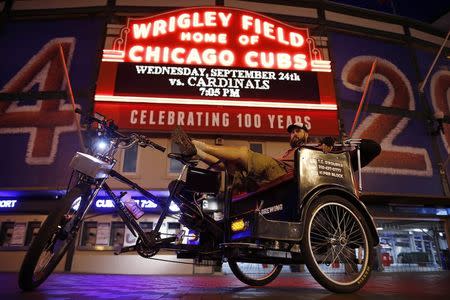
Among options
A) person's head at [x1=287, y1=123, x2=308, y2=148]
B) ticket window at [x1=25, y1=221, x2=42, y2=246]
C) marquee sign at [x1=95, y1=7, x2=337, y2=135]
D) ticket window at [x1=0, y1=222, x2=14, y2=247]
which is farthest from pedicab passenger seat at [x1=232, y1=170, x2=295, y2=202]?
ticket window at [x1=0, y1=222, x2=14, y2=247]

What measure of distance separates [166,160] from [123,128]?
191cm

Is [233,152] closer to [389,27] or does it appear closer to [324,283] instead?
[324,283]

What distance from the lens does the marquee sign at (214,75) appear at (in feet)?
29.2

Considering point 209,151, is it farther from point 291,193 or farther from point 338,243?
point 338,243

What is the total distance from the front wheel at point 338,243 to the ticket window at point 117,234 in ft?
26.5

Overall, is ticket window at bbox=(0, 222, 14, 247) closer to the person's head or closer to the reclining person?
the reclining person

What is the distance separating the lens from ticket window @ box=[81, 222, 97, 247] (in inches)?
386

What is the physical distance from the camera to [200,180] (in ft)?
10.9

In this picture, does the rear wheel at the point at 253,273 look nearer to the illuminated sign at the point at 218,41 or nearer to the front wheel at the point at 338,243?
the front wheel at the point at 338,243

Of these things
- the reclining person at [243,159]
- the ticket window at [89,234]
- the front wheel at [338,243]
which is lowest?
the front wheel at [338,243]

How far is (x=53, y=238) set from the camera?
2832 mm

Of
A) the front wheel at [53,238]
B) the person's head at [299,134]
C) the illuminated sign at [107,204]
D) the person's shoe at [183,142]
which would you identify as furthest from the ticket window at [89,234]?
the person's shoe at [183,142]

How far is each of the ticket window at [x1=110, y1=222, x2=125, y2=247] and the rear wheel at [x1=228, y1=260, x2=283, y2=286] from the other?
6819 millimetres

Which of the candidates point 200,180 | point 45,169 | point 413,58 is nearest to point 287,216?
point 200,180
